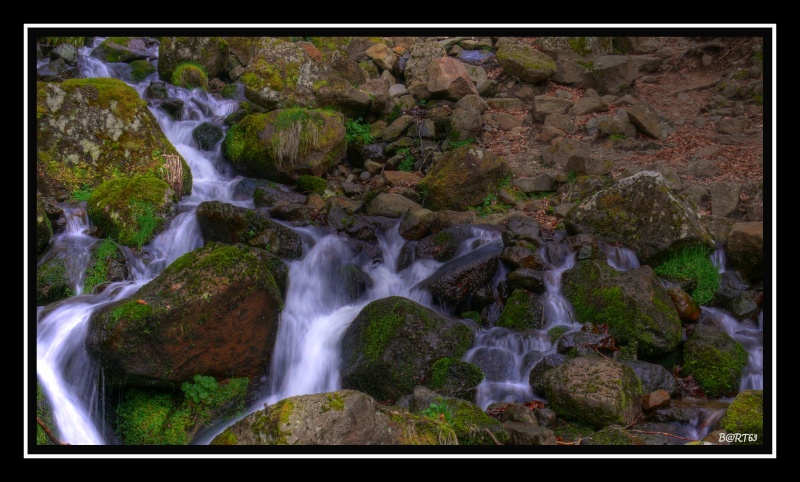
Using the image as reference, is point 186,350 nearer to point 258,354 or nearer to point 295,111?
point 258,354

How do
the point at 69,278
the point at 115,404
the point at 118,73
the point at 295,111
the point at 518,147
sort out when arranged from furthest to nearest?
the point at 118,73, the point at 518,147, the point at 295,111, the point at 69,278, the point at 115,404

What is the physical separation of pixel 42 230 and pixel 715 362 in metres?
7.58

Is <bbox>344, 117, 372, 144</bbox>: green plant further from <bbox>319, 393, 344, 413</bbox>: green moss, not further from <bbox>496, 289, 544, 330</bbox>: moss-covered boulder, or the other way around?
<bbox>319, 393, 344, 413</bbox>: green moss

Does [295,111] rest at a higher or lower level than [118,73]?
lower

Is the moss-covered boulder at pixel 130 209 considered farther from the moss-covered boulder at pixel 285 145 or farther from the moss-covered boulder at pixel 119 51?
the moss-covered boulder at pixel 119 51

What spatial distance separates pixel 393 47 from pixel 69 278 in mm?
10848

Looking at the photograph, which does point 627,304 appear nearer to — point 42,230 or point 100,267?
point 100,267

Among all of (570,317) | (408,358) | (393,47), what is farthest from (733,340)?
(393,47)

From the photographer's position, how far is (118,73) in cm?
1241

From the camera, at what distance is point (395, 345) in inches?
219

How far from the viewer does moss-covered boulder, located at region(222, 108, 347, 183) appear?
9648mm

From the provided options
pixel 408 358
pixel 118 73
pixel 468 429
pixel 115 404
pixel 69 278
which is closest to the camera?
pixel 468 429

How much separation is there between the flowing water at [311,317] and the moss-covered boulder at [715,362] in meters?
0.18

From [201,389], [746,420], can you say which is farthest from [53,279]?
[746,420]
